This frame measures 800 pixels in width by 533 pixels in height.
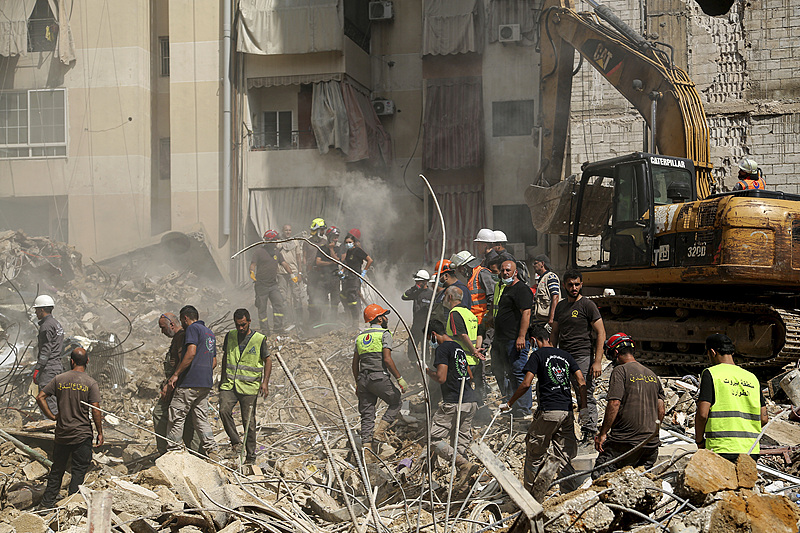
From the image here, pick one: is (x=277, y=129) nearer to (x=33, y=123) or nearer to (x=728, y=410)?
(x=33, y=123)

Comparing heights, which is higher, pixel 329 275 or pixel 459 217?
pixel 459 217

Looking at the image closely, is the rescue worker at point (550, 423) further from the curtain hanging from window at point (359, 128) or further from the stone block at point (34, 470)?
the curtain hanging from window at point (359, 128)

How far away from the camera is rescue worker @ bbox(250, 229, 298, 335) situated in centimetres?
1322

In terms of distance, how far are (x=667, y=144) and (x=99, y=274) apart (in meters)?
12.5

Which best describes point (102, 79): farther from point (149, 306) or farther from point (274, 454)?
point (274, 454)

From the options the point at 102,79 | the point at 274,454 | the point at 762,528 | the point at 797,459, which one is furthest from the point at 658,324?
the point at 102,79

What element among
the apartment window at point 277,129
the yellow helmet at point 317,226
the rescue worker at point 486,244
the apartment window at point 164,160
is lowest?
the rescue worker at point 486,244

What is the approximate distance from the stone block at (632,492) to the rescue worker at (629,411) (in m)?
1.11

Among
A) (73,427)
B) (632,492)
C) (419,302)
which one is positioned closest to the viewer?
(632,492)

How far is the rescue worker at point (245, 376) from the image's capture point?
8.16 meters

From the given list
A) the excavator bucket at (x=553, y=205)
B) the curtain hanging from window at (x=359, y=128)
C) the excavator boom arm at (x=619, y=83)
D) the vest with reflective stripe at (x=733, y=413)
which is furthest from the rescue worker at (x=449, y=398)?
the curtain hanging from window at (x=359, y=128)

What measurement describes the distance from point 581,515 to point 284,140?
17.1m

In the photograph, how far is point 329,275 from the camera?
13.8m

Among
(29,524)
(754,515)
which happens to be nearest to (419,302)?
(29,524)
